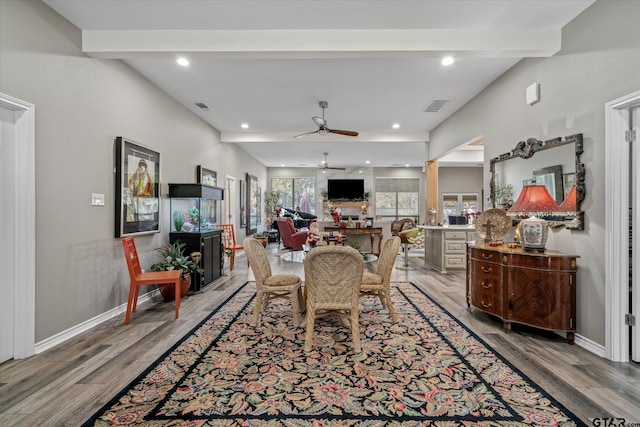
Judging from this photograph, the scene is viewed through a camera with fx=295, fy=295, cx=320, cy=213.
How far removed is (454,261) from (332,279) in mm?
4241

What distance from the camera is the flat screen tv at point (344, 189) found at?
39.9 feet

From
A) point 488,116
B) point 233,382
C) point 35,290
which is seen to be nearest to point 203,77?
point 35,290

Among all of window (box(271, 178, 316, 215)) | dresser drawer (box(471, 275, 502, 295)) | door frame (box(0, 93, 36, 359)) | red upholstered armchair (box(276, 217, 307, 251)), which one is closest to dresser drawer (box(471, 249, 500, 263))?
dresser drawer (box(471, 275, 502, 295))

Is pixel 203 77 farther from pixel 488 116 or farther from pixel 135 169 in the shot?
pixel 488 116

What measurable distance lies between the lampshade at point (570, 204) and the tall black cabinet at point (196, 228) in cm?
455

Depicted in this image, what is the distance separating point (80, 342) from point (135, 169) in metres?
2.04

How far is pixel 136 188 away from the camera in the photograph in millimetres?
3785

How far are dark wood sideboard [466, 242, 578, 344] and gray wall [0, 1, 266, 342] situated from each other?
4.21 m

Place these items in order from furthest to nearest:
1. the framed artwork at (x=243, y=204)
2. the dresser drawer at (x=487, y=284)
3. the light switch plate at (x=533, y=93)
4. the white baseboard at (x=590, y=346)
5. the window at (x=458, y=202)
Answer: the window at (x=458, y=202) → the framed artwork at (x=243, y=204) → the light switch plate at (x=533, y=93) → the dresser drawer at (x=487, y=284) → the white baseboard at (x=590, y=346)

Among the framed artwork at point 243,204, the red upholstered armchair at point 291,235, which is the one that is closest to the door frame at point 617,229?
the red upholstered armchair at point 291,235

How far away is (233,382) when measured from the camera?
82.4 inches

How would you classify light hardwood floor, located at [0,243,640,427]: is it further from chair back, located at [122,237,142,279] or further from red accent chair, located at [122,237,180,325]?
chair back, located at [122,237,142,279]

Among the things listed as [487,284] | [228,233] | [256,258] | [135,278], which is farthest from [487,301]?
[228,233]

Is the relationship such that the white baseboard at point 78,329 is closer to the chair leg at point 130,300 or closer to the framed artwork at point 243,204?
the chair leg at point 130,300
